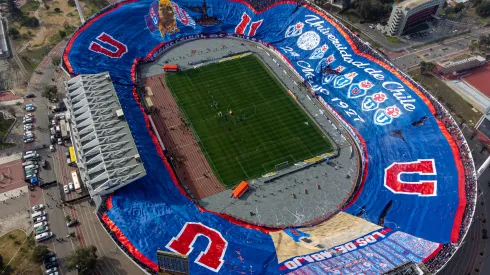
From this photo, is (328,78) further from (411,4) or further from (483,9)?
(483,9)

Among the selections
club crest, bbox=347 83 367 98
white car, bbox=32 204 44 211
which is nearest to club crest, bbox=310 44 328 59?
club crest, bbox=347 83 367 98

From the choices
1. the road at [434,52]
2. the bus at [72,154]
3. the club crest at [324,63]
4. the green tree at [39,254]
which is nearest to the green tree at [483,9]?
the road at [434,52]

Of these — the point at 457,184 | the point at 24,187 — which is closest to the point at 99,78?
the point at 24,187

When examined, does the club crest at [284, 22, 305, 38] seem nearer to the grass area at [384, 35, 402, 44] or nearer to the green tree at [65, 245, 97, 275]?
the grass area at [384, 35, 402, 44]

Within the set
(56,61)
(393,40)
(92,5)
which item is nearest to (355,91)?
(393,40)

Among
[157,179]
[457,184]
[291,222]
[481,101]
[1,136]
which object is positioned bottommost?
A: [457,184]

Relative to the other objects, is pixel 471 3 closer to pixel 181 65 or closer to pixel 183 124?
pixel 181 65
